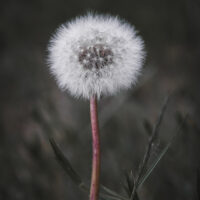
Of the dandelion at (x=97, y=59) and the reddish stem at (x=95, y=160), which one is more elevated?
the dandelion at (x=97, y=59)

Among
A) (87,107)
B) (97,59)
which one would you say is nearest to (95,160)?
(97,59)

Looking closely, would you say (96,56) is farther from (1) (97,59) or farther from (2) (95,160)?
(2) (95,160)

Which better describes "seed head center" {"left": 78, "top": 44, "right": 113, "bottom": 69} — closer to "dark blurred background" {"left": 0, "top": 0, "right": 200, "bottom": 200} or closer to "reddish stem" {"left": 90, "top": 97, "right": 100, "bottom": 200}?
"reddish stem" {"left": 90, "top": 97, "right": 100, "bottom": 200}

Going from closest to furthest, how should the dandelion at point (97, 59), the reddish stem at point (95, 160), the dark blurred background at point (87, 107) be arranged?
the reddish stem at point (95, 160) → the dandelion at point (97, 59) → the dark blurred background at point (87, 107)

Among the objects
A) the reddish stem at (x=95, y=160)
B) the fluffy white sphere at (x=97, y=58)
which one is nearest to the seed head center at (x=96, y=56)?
the fluffy white sphere at (x=97, y=58)

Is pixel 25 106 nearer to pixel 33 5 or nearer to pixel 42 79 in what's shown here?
pixel 42 79

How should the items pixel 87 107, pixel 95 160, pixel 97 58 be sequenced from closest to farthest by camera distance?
pixel 95 160
pixel 97 58
pixel 87 107

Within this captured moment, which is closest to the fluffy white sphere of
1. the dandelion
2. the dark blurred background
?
the dandelion

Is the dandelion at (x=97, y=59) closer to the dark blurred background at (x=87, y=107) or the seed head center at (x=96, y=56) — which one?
the seed head center at (x=96, y=56)
